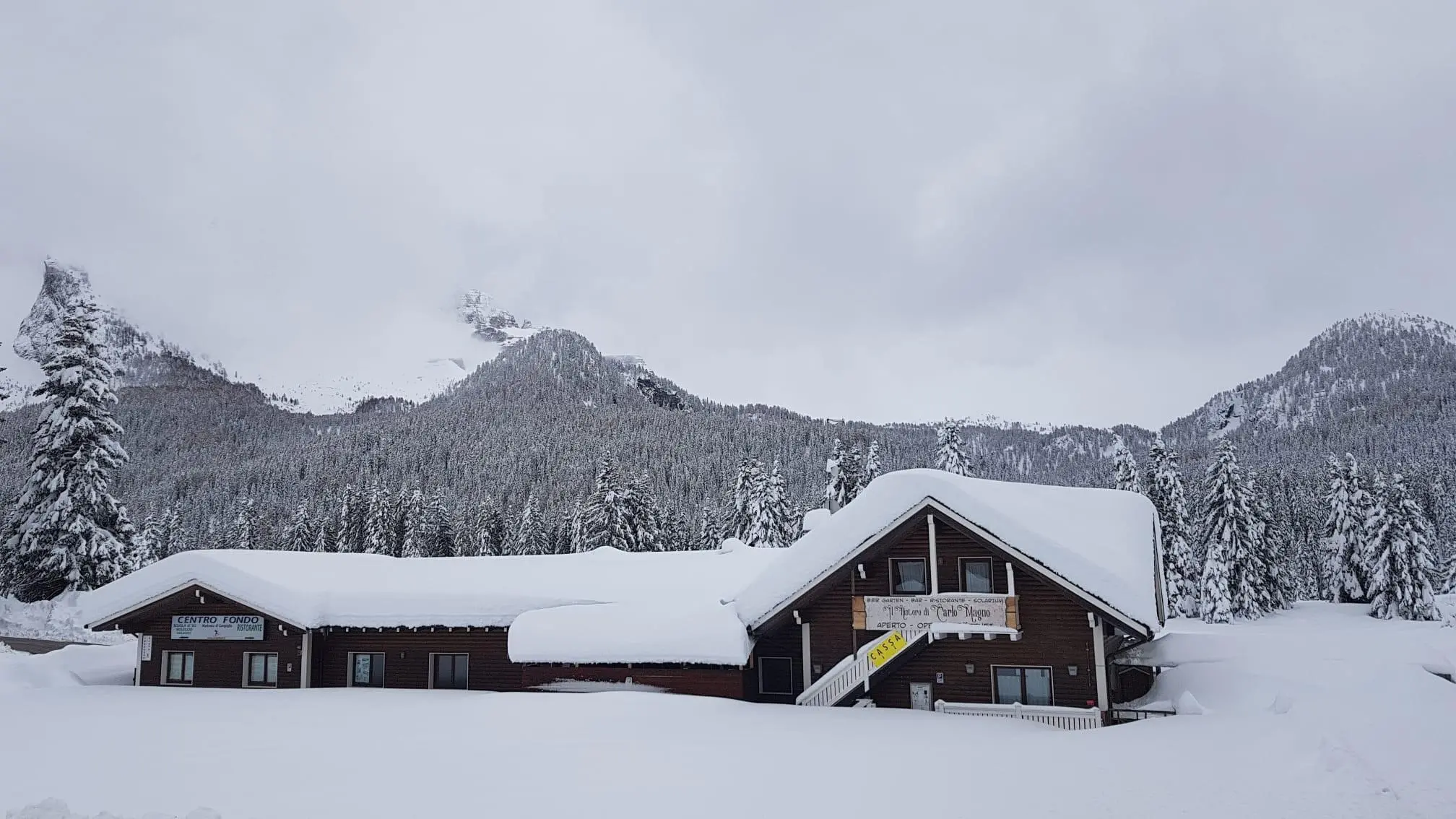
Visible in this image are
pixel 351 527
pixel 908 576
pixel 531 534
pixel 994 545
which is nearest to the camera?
pixel 994 545

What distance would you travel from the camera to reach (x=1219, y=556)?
5975 centimetres

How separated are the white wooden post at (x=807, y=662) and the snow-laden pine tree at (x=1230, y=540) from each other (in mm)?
47069

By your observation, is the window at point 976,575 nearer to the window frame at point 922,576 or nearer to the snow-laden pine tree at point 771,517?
the window frame at point 922,576

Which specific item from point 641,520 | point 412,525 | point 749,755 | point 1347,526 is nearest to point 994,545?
point 749,755

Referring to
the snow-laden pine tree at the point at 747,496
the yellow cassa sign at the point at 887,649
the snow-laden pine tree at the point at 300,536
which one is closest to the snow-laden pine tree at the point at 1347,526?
the snow-laden pine tree at the point at 747,496

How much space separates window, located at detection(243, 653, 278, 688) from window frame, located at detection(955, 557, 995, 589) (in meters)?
20.5

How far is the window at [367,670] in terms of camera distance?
2641 cm

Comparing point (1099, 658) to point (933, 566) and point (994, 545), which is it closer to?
point (994, 545)

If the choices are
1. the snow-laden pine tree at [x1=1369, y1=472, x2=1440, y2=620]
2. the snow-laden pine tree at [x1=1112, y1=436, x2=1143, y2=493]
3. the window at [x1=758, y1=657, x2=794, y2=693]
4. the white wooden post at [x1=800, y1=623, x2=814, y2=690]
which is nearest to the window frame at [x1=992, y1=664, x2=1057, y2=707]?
the white wooden post at [x1=800, y1=623, x2=814, y2=690]

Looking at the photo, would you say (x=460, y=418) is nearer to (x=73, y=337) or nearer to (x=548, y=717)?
(x=73, y=337)

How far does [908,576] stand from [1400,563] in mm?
54949

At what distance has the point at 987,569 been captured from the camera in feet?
71.5

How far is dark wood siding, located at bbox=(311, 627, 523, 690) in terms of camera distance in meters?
25.5

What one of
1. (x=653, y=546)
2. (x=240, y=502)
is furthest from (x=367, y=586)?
(x=240, y=502)
